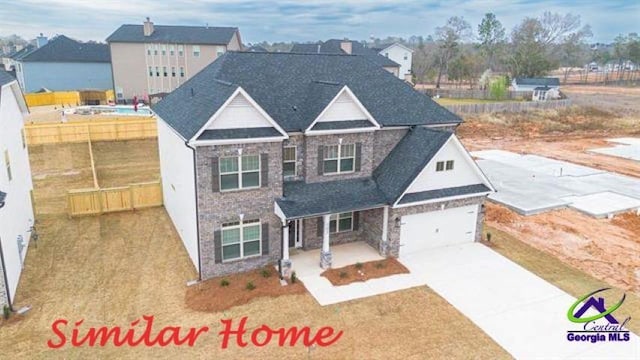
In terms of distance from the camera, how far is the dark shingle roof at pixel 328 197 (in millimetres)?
17453

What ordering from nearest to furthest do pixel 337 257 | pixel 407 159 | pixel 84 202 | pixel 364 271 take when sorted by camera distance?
pixel 364 271 → pixel 337 257 → pixel 407 159 → pixel 84 202

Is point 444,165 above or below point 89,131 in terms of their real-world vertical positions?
above

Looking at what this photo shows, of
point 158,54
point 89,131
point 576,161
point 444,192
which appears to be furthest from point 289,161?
point 158,54

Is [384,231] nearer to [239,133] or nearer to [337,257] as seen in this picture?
[337,257]

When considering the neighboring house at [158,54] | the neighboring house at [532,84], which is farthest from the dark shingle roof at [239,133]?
the neighboring house at [532,84]

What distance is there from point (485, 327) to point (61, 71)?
70.3 metres

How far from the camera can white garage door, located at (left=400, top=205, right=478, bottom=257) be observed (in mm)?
19422

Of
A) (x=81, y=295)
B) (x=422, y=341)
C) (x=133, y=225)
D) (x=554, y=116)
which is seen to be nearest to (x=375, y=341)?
(x=422, y=341)

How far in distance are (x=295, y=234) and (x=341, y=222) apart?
2308 millimetres

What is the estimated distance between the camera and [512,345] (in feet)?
44.4

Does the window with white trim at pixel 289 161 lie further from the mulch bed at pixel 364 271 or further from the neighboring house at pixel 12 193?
the neighboring house at pixel 12 193

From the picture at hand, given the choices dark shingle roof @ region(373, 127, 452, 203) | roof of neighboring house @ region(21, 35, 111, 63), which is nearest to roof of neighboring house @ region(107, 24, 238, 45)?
roof of neighboring house @ region(21, 35, 111, 63)

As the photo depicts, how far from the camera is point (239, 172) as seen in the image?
54.9 feet

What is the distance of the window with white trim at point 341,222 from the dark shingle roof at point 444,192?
296 cm
